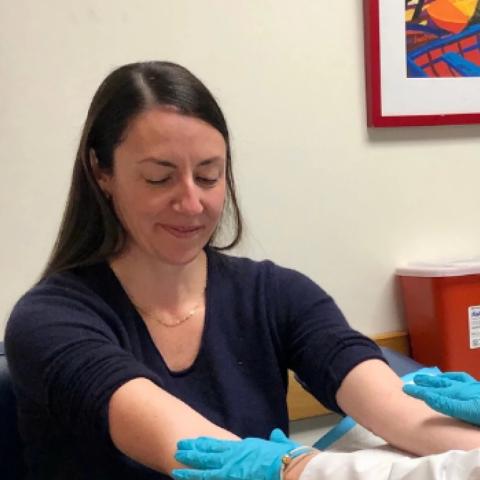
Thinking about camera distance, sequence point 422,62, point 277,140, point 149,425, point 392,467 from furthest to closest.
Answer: point 422,62
point 277,140
point 149,425
point 392,467

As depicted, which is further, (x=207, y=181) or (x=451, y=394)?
(x=207, y=181)

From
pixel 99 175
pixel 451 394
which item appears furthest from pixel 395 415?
pixel 99 175

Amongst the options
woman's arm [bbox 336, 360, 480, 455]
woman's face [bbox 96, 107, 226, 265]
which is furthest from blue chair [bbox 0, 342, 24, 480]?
woman's arm [bbox 336, 360, 480, 455]

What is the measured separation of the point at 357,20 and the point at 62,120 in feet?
2.50

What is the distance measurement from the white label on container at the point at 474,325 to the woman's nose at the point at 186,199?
955mm

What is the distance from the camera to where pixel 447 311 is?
1.73 m

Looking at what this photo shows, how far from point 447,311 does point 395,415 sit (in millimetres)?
783

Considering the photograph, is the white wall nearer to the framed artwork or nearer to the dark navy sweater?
the framed artwork

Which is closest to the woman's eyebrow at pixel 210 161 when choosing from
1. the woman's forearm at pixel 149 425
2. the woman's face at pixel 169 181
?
the woman's face at pixel 169 181

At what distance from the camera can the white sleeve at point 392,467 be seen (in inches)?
27.3

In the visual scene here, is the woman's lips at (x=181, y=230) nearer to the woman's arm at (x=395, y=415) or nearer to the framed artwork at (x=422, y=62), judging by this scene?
the woman's arm at (x=395, y=415)

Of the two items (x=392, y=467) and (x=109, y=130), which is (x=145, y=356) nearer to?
(x=109, y=130)

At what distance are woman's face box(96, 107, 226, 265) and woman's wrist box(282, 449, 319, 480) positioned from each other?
421mm

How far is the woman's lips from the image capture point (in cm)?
111
